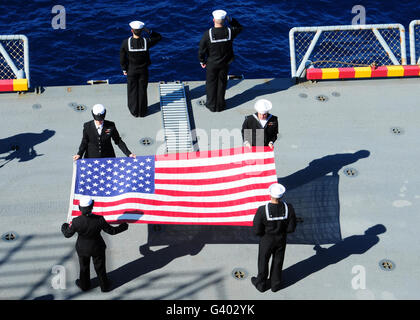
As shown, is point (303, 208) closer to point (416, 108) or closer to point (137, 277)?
point (137, 277)

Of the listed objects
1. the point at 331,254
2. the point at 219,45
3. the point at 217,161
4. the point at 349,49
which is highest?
the point at 349,49

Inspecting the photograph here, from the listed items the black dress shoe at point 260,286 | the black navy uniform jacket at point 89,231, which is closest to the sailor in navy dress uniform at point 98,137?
the black navy uniform jacket at point 89,231

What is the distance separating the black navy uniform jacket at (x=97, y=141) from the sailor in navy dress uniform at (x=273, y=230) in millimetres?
2502

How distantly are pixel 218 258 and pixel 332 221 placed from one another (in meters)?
1.96

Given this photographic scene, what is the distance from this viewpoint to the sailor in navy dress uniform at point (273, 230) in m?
7.98

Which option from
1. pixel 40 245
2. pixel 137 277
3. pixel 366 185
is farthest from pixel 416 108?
pixel 40 245

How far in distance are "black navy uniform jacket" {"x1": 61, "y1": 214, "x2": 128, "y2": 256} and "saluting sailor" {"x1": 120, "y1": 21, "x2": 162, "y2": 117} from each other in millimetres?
4151

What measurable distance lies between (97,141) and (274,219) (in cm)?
312

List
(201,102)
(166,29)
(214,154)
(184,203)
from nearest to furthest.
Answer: (184,203), (214,154), (201,102), (166,29)

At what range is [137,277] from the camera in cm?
868

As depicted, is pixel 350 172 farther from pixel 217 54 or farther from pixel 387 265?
pixel 217 54

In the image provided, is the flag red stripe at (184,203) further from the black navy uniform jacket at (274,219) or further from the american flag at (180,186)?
the black navy uniform jacket at (274,219)

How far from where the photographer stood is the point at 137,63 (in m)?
11.4

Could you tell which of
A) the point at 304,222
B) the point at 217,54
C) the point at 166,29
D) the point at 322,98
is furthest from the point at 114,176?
the point at 166,29
